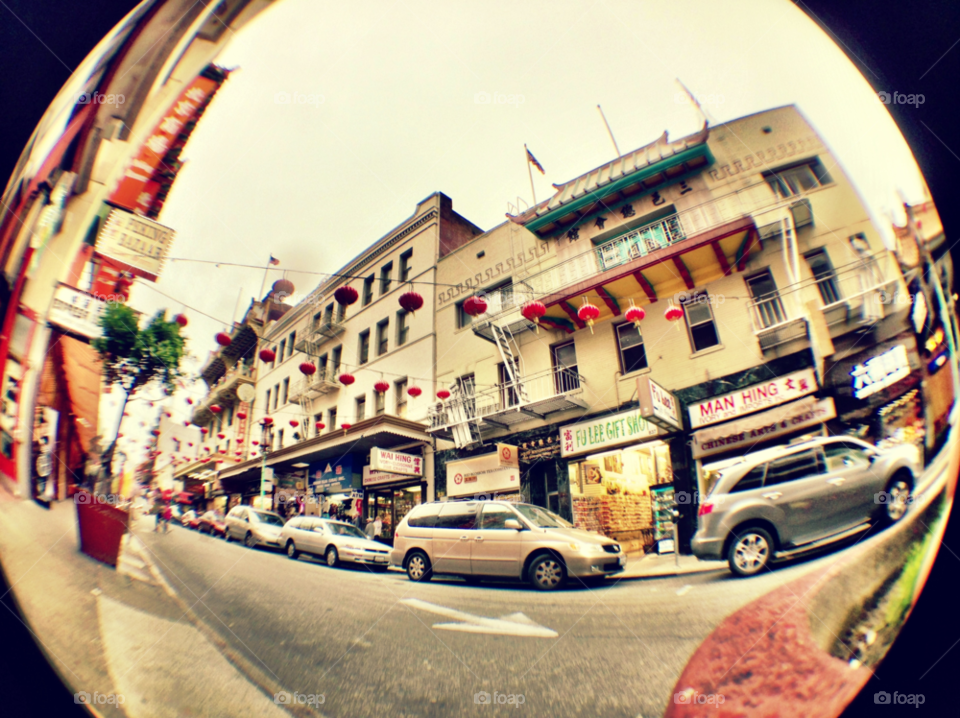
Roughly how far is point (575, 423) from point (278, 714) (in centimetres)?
107

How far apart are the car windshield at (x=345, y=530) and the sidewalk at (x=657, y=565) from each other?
0.81 m

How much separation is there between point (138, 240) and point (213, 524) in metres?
0.84

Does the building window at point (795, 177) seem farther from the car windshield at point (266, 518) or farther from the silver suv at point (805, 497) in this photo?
the car windshield at point (266, 518)

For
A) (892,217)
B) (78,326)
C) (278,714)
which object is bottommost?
(278,714)

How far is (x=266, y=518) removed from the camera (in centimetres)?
141

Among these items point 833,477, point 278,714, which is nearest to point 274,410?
point 278,714

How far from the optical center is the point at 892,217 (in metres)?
1.18

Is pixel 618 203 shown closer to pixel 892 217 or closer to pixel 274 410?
pixel 892 217

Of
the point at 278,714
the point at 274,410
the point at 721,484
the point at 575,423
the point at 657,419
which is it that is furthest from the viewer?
the point at 274,410

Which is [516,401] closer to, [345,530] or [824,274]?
[345,530]

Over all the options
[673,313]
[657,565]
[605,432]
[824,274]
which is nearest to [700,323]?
[673,313]

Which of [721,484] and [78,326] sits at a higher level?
[78,326]

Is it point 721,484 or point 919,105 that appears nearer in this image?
point 721,484

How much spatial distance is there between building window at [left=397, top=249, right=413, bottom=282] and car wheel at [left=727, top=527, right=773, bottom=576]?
1.33 meters
